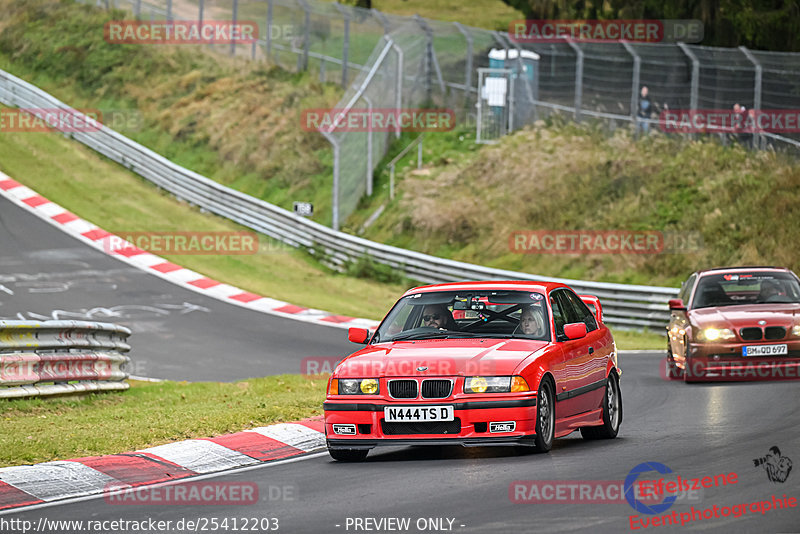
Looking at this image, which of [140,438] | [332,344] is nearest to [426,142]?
[332,344]

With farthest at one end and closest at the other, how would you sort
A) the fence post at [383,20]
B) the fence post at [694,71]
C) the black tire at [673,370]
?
the fence post at [383,20], the fence post at [694,71], the black tire at [673,370]

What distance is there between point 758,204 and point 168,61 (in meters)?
24.4

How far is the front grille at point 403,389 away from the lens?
9891 mm

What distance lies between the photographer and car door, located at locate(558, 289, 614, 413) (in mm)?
11008

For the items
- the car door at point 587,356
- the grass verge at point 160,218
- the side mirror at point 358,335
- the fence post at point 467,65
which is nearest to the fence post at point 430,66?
the fence post at point 467,65

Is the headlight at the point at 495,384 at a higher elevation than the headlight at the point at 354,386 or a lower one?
higher

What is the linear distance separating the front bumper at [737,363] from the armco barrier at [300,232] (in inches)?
356

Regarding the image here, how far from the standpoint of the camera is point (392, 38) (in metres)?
36.1

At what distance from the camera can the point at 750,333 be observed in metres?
16.7

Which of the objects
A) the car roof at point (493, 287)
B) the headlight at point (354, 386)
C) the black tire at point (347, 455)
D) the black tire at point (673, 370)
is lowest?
the black tire at point (673, 370)

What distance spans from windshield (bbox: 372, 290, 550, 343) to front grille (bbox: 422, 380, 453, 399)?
3.04 feet

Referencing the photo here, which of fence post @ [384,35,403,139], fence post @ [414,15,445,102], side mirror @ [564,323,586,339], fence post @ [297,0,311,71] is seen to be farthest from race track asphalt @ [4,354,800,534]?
fence post @ [297,0,311,71]

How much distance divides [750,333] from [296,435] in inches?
288

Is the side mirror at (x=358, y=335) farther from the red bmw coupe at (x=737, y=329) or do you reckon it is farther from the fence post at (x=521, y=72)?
the fence post at (x=521, y=72)
